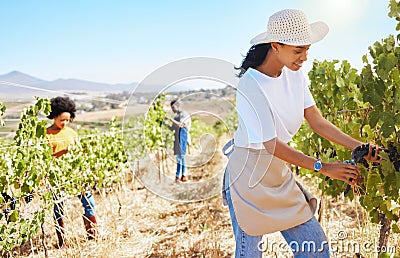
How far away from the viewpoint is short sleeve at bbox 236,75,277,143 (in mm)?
1790

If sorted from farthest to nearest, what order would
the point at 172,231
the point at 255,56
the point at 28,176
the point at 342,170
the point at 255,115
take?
the point at 172,231, the point at 28,176, the point at 255,56, the point at 255,115, the point at 342,170

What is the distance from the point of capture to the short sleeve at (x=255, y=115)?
1790 mm

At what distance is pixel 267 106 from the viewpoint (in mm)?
1818

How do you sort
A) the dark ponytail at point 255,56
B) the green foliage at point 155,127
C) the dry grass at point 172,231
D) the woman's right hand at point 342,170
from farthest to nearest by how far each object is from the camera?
the green foliage at point 155,127, the dry grass at point 172,231, the dark ponytail at point 255,56, the woman's right hand at point 342,170

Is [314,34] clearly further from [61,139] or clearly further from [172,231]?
[172,231]

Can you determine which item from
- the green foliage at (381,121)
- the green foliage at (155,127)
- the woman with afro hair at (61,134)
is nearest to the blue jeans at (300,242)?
the green foliage at (381,121)

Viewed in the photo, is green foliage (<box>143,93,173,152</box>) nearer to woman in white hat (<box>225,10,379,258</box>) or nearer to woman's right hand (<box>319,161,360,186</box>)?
woman in white hat (<box>225,10,379,258</box>)

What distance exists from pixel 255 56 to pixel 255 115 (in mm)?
305

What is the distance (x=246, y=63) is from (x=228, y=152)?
17.0 inches

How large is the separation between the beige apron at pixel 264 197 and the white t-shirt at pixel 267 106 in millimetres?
77

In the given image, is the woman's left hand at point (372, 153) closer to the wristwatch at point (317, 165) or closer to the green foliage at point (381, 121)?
the green foliage at point (381, 121)

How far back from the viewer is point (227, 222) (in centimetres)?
433

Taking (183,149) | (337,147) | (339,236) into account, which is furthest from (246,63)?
(183,149)

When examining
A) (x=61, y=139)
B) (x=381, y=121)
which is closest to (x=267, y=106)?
(x=381, y=121)
